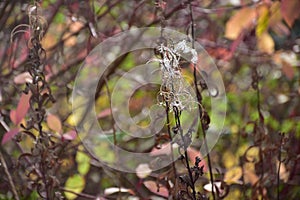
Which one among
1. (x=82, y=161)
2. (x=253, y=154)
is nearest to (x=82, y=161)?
(x=82, y=161)

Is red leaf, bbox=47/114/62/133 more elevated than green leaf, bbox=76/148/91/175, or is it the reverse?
red leaf, bbox=47/114/62/133

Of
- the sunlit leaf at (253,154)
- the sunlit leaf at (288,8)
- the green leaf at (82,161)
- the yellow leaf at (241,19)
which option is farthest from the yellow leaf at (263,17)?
the green leaf at (82,161)

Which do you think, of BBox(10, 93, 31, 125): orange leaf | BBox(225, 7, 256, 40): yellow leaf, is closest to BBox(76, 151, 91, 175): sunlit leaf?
BBox(10, 93, 31, 125): orange leaf

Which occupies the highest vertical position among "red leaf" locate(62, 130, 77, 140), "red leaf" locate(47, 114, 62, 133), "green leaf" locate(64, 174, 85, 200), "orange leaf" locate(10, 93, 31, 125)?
"orange leaf" locate(10, 93, 31, 125)

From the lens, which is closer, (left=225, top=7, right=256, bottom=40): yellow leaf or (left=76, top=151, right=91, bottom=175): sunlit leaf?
(left=76, top=151, right=91, bottom=175): sunlit leaf

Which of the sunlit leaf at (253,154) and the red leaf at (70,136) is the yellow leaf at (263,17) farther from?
the red leaf at (70,136)

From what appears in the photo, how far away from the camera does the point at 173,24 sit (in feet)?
4.71

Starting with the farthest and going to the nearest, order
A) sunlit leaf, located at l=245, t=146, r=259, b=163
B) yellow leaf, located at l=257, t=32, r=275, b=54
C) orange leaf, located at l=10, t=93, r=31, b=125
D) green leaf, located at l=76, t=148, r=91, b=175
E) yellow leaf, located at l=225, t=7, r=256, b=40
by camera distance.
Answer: yellow leaf, located at l=257, t=32, r=275, b=54, yellow leaf, located at l=225, t=7, r=256, b=40, green leaf, located at l=76, t=148, r=91, b=175, sunlit leaf, located at l=245, t=146, r=259, b=163, orange leaf, located at l=10, t=93, r=31, b=125

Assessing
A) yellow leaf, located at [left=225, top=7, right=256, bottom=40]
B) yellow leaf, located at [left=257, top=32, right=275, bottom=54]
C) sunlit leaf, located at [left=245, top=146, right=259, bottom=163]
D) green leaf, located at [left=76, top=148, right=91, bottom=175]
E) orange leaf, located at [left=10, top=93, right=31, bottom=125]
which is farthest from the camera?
yellow leaf, located at [left=257, top=32, right=275, bottom=54]

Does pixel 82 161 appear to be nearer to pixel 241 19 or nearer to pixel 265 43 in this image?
pixel 241 19

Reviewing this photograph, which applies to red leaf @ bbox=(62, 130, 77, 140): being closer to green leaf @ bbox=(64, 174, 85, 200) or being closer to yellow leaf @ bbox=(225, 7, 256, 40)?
green leaf @ bbox=(64, 174, 85, 200)

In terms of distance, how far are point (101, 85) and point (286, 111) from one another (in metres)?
0.69

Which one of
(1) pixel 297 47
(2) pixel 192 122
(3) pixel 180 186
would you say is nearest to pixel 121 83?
(2) pixel 192 122

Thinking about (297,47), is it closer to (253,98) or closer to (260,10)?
(253,98)
